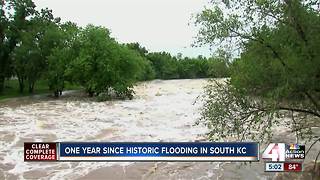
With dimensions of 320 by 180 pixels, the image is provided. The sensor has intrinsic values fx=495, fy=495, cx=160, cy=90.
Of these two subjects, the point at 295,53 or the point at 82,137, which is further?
the point at 82,137

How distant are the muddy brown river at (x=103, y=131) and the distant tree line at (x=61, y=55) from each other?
3121 millimetres

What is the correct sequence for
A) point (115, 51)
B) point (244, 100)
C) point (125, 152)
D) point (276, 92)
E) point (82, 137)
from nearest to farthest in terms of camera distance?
point (125, 152), point (276, 92), point (244, 100), point (82, 137), point (115, 51)

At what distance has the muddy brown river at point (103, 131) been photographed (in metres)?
22.1

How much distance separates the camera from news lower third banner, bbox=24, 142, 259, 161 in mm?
→ 13391

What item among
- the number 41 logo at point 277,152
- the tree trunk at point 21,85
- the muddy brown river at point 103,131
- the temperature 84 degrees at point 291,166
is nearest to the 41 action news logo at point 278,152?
the number 41 logo at point 277,152

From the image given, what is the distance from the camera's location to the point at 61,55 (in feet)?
201

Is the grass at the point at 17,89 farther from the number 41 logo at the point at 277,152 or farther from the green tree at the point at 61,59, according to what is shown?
the number 41 logo at the point at 277,152

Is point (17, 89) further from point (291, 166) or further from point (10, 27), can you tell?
point (291, 166)

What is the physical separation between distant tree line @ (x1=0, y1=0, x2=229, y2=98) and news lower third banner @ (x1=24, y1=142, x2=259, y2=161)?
46.1 meters

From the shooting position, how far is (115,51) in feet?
202

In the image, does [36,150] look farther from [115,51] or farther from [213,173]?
[115,51]

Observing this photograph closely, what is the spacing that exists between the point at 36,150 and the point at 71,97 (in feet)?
166

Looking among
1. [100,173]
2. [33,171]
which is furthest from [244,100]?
[33,171]

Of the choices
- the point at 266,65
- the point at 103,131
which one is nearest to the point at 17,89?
the point at 103,131
